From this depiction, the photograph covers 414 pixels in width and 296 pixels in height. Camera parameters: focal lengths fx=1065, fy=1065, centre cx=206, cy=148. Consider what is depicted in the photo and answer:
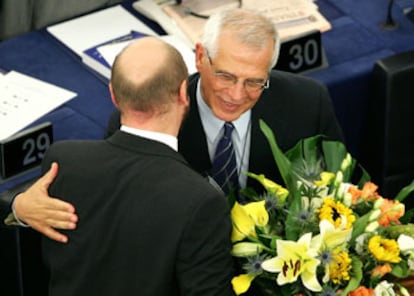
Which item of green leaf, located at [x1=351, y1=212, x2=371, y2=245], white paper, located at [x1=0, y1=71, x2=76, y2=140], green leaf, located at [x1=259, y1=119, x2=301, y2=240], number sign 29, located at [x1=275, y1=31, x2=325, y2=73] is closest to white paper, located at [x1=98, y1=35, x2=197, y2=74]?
white paper, located at [x1=0, y1=71, x2=76, y2=140]

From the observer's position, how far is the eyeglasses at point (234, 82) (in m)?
2.87

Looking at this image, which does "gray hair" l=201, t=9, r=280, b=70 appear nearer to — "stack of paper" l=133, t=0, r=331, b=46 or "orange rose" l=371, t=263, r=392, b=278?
"orange rose" l=371, t=263, r=392, b=278

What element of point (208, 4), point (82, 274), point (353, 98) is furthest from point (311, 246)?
point (208, 4)

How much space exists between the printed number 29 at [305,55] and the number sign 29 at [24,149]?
0.94 m

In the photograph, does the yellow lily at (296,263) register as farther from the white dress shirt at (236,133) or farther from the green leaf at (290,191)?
the white dress shirt at (236,133)

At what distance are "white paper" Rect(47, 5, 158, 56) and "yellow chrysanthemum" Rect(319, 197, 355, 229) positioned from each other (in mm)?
1654

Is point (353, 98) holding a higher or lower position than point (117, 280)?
lower

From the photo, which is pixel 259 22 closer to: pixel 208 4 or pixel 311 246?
pixel 311 246

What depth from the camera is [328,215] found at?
2471 mm

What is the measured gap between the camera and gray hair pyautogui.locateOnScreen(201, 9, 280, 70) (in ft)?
9.21

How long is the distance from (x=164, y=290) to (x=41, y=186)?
38 centimetres

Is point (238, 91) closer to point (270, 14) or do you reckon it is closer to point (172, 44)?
point (172, 44)

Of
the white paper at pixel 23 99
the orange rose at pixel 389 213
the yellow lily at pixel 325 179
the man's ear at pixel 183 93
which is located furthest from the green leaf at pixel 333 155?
the white paper at pixel 23 99

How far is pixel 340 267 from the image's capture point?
7.94ft
